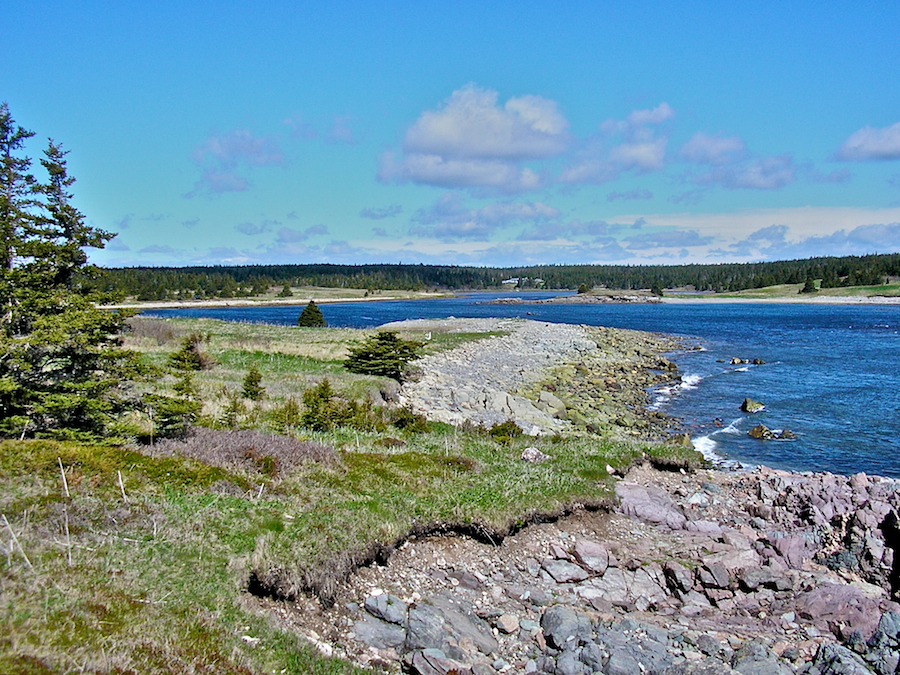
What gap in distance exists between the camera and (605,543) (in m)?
11.9

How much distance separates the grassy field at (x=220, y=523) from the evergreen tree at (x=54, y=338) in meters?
1.39

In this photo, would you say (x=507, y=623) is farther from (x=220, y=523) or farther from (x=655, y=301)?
(x=655, y=301)

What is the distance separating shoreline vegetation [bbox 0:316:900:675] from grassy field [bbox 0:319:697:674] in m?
0.04

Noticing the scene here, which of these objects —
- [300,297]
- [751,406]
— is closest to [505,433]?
[751,406]

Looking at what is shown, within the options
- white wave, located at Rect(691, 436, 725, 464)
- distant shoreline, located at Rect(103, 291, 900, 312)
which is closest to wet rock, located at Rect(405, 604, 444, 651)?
white wave, located at Rect(691, 436, 725, 464)

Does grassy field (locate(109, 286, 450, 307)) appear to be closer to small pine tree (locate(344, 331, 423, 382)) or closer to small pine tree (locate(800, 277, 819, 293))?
small pine tree (locate(344, 331, 423, 382))

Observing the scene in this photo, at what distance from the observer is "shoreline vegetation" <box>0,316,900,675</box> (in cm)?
649

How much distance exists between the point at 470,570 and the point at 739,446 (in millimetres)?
18328

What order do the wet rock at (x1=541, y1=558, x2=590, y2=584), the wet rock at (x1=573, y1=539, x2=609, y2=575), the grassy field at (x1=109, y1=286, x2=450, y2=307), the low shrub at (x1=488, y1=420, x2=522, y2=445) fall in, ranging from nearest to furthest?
the wet rock at (x1=541, y1=558, x2=590, y2=584), the wet rock at (x1=573, y1=539, x2=609, y2=575), the low shrub at (x1=488, y1=420, x2=522, y2=445), the grassy field at (x1=109, y1=286, x2=450, y2=307)

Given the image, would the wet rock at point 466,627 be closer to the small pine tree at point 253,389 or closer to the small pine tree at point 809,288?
the small pine tree at point 253,389

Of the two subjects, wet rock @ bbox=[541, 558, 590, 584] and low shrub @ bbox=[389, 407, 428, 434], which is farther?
low shrub @ bbox=[389, 407, 428, 434]

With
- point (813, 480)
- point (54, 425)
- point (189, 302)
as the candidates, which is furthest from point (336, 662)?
point (189, 302)

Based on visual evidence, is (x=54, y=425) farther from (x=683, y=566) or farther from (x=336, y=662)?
(x=683, y=566)

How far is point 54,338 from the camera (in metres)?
A: 11.2
